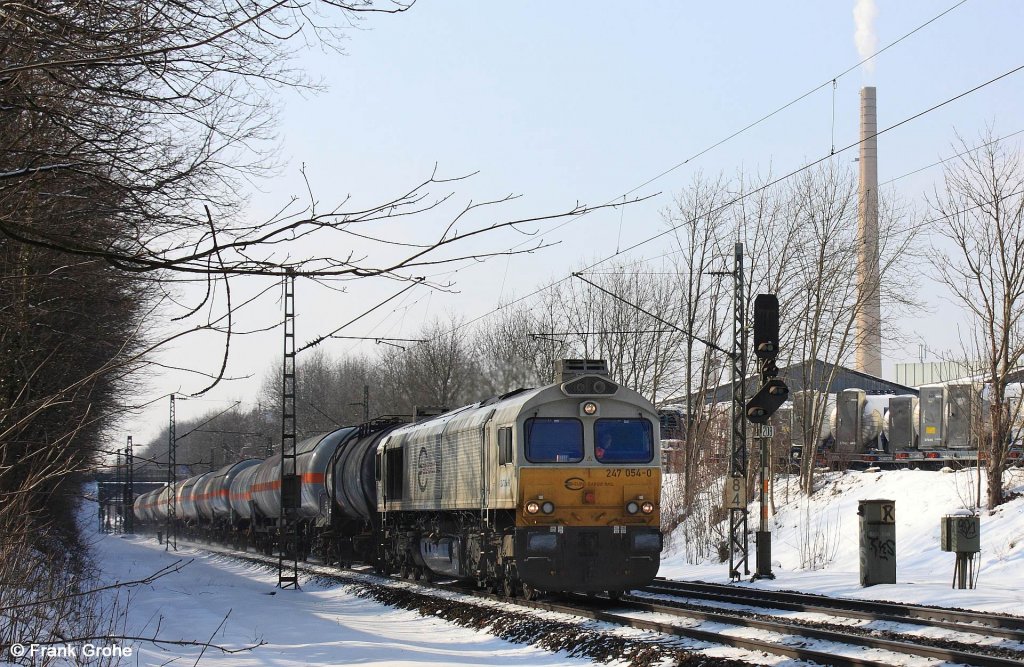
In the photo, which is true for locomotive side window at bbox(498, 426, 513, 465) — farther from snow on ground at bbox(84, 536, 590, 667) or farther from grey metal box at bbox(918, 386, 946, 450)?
grey metal box at bbox(918, 386, 946, 450)

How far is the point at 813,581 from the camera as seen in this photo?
21.7 meters

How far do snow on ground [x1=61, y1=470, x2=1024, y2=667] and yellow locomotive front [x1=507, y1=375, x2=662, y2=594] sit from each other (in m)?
1.65

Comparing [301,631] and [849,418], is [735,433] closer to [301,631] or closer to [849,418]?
[301,631]

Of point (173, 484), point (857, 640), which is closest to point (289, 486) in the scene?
point (857, 640)

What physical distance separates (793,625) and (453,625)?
5571 mm

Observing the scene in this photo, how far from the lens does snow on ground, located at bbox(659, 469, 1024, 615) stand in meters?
18.4

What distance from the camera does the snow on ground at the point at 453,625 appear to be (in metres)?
14.0

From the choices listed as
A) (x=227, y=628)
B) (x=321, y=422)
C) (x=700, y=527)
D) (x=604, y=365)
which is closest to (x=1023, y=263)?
(x=700, y=527)

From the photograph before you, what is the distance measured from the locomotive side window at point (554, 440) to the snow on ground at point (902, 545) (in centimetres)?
511

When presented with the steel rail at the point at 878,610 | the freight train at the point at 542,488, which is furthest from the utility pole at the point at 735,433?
the freight train at the point at 542,488

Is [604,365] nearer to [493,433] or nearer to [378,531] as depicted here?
[493,433]

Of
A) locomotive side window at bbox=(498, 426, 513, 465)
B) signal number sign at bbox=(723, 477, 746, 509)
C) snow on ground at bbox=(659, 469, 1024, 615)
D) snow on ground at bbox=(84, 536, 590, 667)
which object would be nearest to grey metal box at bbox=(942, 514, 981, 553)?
snow on ground at bbox=(659, 469, 1024, 615)

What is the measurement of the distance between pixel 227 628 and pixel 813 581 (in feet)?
35.9

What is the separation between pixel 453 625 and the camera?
55.5 feet
